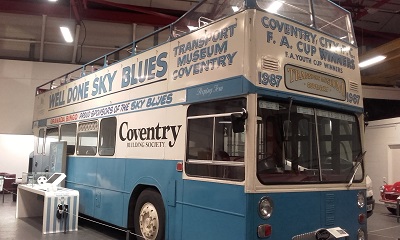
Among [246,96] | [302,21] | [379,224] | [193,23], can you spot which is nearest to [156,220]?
[246,96]

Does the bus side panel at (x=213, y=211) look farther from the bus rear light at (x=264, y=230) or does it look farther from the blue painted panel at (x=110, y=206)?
the blue painted panel at (x=110, y=206)

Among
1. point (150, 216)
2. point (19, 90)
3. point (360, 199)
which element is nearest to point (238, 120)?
point (360, 199)

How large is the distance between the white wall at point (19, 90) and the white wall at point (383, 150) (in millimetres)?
12555

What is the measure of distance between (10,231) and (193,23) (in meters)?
5.24

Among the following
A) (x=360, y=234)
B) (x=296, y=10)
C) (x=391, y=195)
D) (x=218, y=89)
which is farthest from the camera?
(x=391, y=195)

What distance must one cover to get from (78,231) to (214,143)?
164 inches

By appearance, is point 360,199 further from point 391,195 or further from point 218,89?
point 391,195

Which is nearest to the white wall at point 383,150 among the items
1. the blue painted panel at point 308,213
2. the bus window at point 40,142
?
the blue painted panel at point 308,213

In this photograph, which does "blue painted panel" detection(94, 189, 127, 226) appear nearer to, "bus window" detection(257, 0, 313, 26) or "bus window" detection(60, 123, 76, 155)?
"bus window" detection(60, 123, 76, 155)

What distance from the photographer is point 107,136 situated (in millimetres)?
6746

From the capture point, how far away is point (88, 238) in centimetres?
644

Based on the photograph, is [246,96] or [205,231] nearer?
[246,96]

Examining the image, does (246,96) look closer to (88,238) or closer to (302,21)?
(302,21)

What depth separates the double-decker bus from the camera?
12.8 ft
